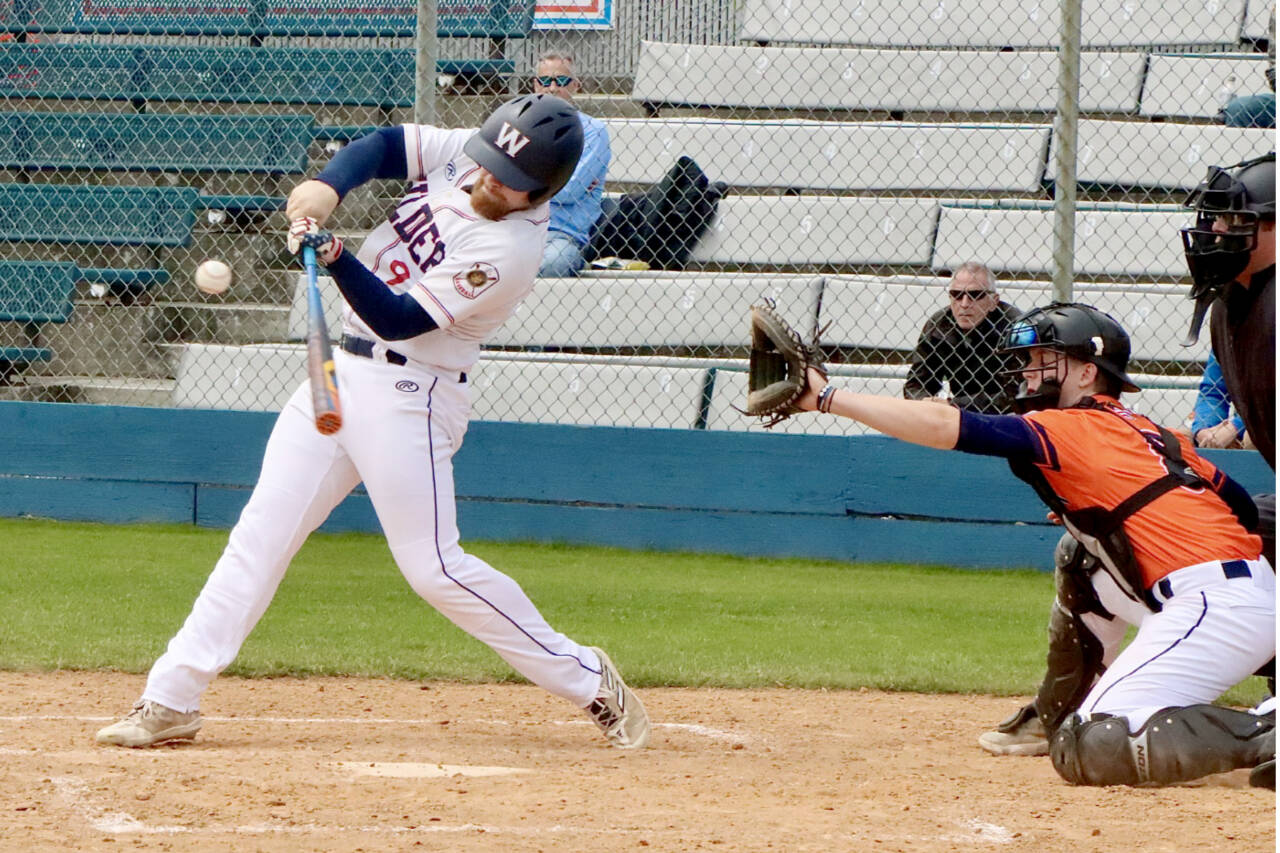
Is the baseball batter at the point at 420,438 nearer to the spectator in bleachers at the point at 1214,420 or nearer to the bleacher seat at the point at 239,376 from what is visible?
the spectator in bleachers at the point at 1214,420

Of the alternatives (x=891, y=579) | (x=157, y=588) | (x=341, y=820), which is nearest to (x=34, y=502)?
(x=157, y=588)

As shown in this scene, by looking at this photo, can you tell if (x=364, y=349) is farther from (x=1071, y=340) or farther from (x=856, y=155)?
(x=856, y=155)

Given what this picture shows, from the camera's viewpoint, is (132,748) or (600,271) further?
(600,271)

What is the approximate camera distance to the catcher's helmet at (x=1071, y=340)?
3691 millimetres

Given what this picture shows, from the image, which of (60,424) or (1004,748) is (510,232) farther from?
(60,424)

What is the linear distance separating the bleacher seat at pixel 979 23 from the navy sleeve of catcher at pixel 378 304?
23.3 feet

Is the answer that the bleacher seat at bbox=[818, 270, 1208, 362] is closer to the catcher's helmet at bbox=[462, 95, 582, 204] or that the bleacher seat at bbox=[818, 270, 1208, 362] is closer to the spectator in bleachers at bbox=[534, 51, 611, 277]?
the spectator in bleachers at bbox=[534, 51, 611, 277]

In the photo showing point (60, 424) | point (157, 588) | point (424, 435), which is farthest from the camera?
point (60, 424)

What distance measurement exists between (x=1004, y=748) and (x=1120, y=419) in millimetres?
990

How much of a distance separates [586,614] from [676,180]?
314 centimetres

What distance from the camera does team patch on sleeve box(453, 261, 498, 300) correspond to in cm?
369

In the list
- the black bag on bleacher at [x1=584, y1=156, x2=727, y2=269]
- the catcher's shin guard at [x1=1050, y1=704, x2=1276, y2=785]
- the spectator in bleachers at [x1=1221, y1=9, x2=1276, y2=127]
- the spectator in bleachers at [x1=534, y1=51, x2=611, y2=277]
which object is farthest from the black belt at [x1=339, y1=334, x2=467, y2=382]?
the spectator in bleachers at [x1=1221, y1=9, x2=1276, y2=127]

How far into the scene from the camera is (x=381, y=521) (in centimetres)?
380

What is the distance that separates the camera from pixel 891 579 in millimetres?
6941
